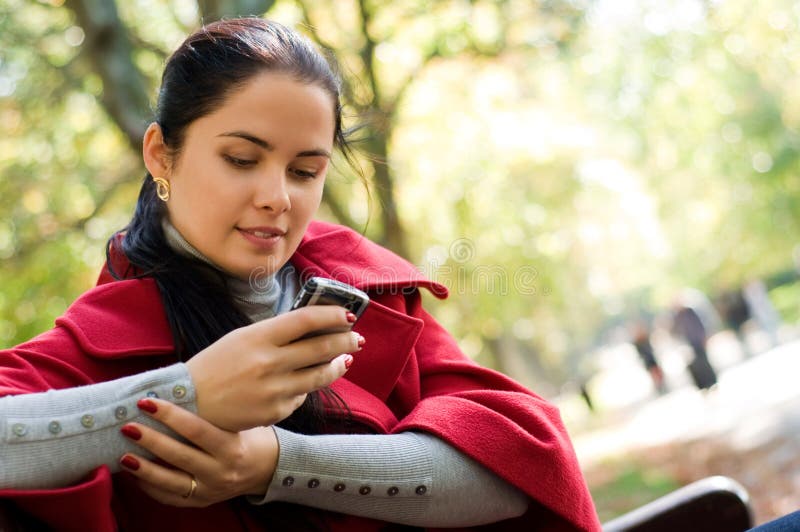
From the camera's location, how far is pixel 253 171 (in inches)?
70.3


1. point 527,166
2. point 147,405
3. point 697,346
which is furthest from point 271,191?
point 527,166

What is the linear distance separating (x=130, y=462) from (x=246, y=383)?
23cm

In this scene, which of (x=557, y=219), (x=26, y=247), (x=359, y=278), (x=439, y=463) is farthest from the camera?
(x=557, y=219)

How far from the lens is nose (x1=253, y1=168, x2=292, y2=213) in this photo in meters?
1.78

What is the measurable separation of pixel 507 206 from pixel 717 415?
539 cm

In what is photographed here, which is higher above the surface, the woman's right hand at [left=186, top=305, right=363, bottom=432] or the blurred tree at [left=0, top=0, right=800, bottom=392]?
the woman's right hand at [left=186, top=305, right=363, bottom=432]

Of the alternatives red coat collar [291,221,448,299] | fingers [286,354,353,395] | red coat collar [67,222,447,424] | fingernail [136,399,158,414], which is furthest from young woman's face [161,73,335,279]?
fingernail [136,399,158,414]

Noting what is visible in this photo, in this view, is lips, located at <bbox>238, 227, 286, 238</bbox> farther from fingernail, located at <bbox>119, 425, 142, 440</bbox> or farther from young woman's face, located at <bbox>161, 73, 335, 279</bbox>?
fingernail, located at <bbox>119, 425, 142, 440</bbox>

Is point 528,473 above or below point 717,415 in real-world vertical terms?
above

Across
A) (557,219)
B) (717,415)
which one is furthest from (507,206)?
(717,415)

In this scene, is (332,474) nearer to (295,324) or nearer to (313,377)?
(313,377)

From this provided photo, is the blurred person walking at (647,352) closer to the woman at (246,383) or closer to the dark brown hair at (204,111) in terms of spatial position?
the woman at (246,383)

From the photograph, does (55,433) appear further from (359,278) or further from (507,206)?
(507,206)

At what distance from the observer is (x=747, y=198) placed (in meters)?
25.8
